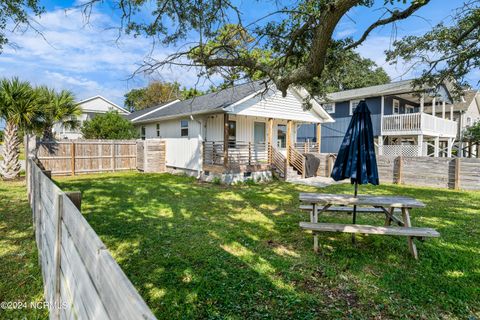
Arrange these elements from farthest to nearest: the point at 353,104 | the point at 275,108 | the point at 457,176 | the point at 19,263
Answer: the point at 353,104
the point at 275,108
the point at 457,176
the point at 19,263

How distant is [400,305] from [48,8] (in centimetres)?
939

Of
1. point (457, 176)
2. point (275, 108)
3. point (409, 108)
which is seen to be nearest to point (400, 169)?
point (457, 176)

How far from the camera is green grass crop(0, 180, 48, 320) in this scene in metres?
3.09

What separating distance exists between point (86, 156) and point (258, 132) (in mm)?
9580

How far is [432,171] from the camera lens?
13.0 metres

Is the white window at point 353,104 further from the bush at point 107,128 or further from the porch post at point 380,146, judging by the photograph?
the bush at point 107,128

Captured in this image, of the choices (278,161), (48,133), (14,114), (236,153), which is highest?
(14,114)

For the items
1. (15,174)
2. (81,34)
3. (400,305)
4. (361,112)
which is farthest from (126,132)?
(400,305)

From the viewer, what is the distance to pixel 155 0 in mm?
6215

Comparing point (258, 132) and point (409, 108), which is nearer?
point (258, 132)

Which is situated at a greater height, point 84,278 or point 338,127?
point 338,127

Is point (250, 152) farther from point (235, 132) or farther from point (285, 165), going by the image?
point (285, 165)

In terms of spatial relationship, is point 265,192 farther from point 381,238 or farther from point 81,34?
point 81,34

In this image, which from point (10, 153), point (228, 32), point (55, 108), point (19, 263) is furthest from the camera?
point (55, 108)
